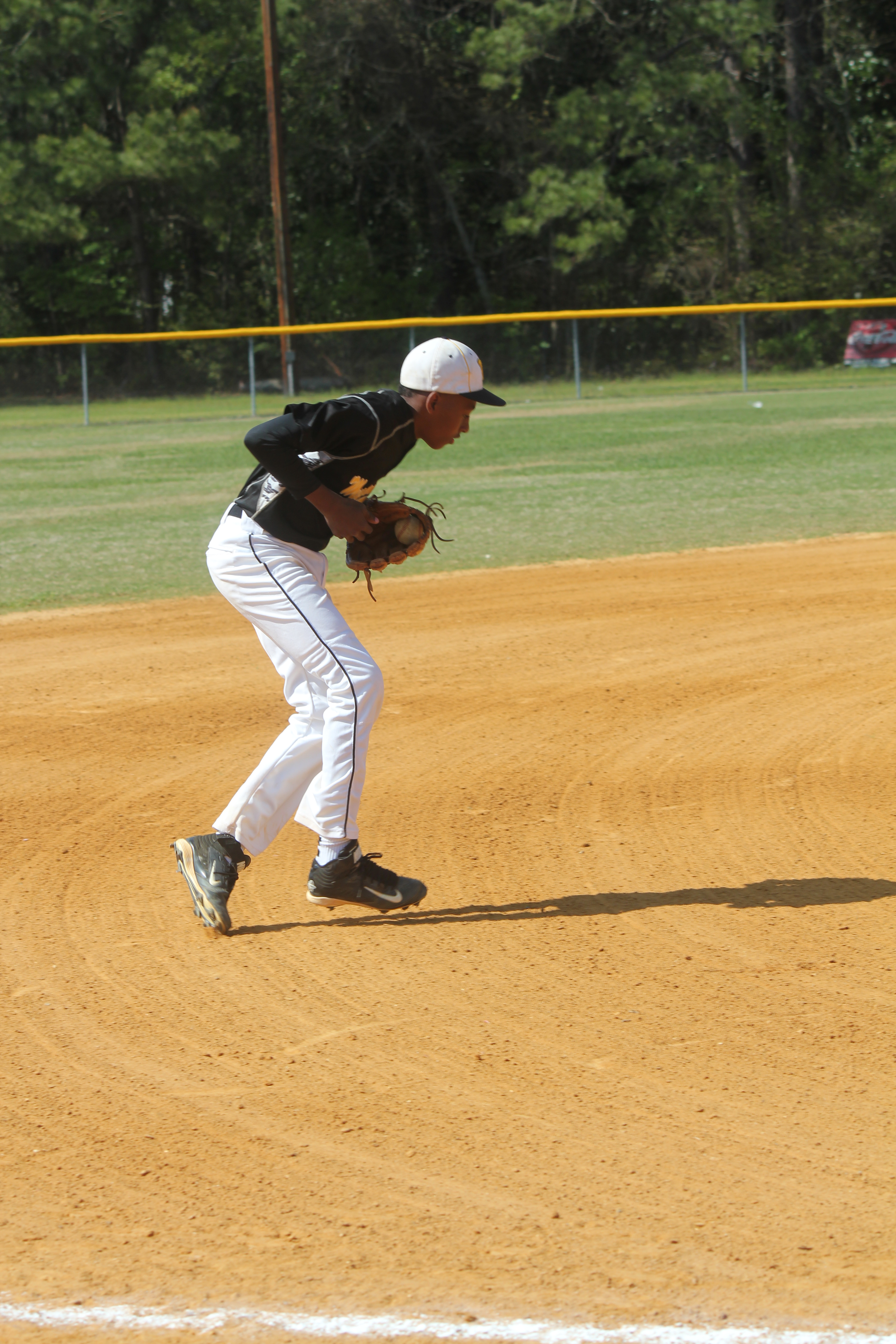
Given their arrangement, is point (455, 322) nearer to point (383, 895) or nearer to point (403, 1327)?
point (383, 895)

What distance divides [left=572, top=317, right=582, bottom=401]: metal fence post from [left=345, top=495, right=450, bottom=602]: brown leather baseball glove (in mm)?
21803

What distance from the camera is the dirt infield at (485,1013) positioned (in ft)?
9.39

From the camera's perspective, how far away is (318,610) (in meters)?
4.52

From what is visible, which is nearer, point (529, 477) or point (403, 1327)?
point (403, 1327)

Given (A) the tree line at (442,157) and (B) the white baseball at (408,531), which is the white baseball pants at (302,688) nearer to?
(B) the white baseball at (408,531)

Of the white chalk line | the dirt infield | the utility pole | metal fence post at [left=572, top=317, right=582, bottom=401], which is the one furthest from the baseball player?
the utility pole

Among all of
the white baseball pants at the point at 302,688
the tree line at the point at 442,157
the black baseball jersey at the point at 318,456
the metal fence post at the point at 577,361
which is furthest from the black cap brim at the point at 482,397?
the tree line at the point at 442,157

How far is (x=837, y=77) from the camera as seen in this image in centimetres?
4056

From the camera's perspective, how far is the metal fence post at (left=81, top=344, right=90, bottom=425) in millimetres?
24625

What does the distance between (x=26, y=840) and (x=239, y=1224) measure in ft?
9.58

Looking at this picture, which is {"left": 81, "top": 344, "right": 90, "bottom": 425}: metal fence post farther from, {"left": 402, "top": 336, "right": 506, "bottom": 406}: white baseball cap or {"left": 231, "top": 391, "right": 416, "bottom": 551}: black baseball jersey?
{"left": 402, "top": 336, "right": 506, "bottom": 406}: white baseball cap

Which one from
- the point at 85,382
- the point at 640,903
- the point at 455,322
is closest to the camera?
the point at 640,903

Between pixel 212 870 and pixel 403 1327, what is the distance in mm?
2153

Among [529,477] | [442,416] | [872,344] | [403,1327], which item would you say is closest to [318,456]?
[442,416]
